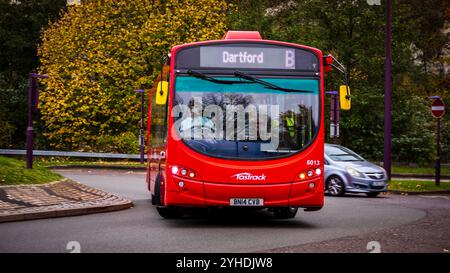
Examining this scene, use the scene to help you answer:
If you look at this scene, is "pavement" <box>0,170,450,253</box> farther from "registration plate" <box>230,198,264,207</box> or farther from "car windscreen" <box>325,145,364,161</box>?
"car windscreen" <box>325,145,364,161</box>

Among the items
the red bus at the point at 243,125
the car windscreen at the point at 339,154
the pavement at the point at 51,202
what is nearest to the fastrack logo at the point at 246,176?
the red bus at the point at 243,125

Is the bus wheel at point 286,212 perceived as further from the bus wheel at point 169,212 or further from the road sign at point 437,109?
the road sign at point 437,109

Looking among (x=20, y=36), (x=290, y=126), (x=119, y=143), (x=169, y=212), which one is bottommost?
(x=169, y=212)

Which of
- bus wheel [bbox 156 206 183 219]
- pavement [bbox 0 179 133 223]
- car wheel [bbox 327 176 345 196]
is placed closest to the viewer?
pavement [bbox 0 179 133 223]

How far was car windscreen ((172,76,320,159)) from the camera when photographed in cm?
1263

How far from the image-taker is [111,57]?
41.3 m

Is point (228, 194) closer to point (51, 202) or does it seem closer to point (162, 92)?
point (162, 92)

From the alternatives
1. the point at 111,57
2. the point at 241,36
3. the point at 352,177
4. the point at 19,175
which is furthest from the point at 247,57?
the point at 111,57

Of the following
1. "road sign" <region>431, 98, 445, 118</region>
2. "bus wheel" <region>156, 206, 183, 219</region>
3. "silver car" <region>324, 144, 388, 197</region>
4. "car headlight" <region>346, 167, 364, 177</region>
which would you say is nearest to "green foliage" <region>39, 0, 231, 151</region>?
"road sign" <region>431, 98, 445, 118</region>

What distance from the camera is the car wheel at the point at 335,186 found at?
874 inches

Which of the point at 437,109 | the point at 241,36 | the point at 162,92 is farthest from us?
the point at 437,109

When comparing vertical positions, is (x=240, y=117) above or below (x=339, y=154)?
above

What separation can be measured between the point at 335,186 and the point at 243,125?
10220mm

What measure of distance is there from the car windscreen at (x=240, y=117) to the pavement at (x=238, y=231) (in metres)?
1.34
